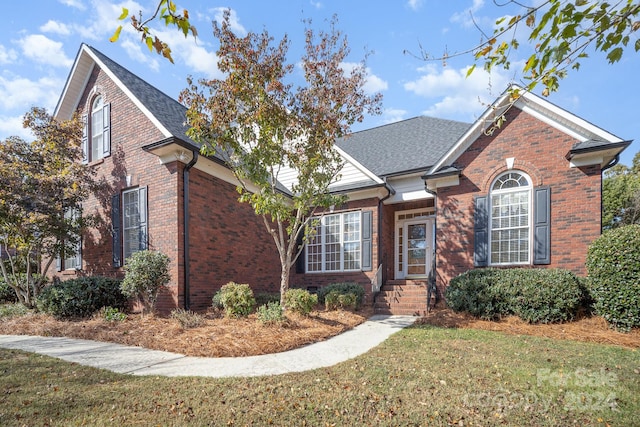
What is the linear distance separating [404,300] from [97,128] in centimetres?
1170

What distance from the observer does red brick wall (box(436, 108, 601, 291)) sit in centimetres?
857

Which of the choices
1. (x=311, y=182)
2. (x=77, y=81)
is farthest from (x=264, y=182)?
(x=77, y=81)

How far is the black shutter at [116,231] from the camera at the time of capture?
990 centimetres

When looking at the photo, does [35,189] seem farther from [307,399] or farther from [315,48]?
[307,399]

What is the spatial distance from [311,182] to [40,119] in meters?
8.60

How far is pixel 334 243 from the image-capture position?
12516mm

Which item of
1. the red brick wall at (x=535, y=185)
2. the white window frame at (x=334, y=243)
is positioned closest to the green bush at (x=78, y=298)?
the white window frame at (x=334, y=243)

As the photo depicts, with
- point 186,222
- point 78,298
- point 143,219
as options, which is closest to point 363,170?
point 186,222

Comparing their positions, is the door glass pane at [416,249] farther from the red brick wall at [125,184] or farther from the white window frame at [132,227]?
the white window frame at [132,227]

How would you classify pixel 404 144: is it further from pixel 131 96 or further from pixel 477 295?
pixel 131 96

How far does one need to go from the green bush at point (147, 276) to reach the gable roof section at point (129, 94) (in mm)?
3144

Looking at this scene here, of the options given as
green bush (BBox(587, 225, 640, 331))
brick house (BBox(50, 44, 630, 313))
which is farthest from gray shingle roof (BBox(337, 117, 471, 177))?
green bush (BBox(587, 225, 640, 331))

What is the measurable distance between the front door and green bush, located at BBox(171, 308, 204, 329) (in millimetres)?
7684

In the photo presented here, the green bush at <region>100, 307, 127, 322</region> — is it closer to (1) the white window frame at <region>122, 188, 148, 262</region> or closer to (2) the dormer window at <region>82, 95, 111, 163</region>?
(1) the white window frame at <region>122, 188, 148, 262</region>
